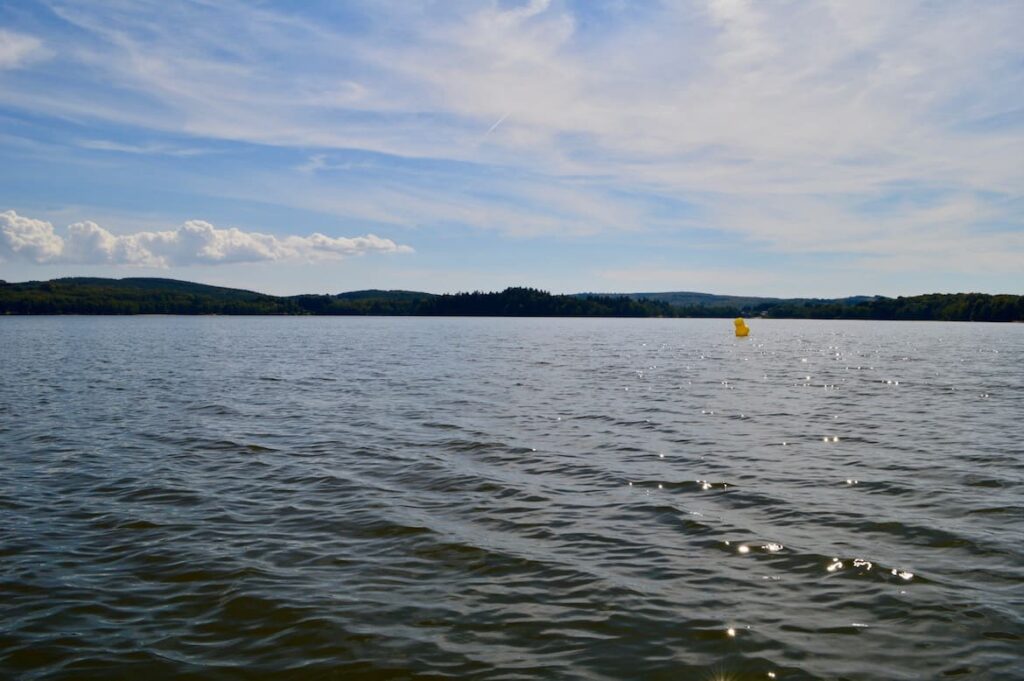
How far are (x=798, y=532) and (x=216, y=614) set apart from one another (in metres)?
10.3

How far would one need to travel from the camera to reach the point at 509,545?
1223cm

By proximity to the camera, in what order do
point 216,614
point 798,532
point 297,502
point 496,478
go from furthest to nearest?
point 496,478
point 297,502
point 798,532
point 216,614

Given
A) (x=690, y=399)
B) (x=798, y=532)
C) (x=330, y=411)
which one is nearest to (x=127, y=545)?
(x=798, y=532)

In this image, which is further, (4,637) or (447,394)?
(447,394)

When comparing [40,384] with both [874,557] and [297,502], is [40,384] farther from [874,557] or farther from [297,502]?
[874,557]

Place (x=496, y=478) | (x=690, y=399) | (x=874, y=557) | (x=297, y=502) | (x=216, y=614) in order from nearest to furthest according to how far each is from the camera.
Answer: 1. (x=216, y=614)
2. (x=874, y=557)
3. (x=297, y=502)
4. (x=496, y=478)
5. (x=690, y=399)

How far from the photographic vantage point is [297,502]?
15.0 m

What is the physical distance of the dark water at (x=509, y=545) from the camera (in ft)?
27.1

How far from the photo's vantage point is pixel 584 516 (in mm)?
14016

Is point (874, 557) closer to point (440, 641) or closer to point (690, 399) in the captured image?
point (440, 641)

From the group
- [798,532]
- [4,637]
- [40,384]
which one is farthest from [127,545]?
[40,384]

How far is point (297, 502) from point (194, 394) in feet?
78.4

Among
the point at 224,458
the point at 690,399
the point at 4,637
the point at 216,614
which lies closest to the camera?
the point at 4,637

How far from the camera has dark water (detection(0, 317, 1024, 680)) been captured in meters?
8.26
